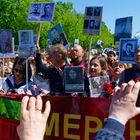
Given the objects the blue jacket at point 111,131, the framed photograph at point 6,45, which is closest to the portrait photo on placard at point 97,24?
the framed photograph at point 6,45

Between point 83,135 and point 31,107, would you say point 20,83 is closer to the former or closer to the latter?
point 83,135

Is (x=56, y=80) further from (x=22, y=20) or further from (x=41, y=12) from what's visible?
(x=22, y=20)

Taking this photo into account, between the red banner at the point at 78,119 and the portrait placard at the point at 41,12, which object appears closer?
the red banner at the point at 78,119

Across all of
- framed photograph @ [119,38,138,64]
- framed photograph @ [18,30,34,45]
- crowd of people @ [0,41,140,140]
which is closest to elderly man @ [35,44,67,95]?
crowd of people @ [0,41,140,140]

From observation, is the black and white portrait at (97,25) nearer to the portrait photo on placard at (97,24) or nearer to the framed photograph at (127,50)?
the portrait photo on placard at (97,24)

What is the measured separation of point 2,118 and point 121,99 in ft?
8.62

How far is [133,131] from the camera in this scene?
3.11 meters

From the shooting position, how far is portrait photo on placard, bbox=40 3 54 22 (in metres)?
8.23

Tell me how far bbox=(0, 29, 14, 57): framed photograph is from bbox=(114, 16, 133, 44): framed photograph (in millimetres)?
1922

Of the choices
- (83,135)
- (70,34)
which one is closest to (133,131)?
(83,135)

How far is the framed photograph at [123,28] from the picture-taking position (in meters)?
7.69

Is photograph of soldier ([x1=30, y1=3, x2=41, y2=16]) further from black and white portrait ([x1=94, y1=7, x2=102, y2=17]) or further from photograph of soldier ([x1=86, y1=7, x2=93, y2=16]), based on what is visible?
black and white portrait ([x1=94, y1=7, x2=102, y2=17])

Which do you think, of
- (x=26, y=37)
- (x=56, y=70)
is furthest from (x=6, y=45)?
(x=56, y=70)

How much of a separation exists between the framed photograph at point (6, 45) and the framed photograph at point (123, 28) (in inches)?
75.6
